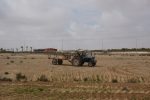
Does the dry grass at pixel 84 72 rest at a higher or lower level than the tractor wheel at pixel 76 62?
lower

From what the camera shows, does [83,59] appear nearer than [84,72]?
No

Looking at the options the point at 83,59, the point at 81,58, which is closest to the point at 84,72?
the point at 83,59

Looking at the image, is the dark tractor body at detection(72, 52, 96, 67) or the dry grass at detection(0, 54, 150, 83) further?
the dark tractor body at detection(72, 52, 96, 67)

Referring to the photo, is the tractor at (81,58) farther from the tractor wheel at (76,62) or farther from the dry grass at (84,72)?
the dry grass at (84,72)

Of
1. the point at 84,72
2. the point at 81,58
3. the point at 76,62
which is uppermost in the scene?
the point at 81,58

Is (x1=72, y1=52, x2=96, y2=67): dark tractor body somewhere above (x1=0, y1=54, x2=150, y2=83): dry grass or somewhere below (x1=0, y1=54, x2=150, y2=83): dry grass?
above

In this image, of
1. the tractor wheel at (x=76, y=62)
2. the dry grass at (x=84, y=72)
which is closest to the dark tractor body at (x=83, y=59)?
the tractor wheel at (x=76, y=62)

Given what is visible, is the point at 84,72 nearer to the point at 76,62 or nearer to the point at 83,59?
the point at 83,59

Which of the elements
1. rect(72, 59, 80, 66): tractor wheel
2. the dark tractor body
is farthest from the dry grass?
rect(72, 59, 80, 66): tractor wheel

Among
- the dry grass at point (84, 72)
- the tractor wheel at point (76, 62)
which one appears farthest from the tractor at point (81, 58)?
the dry grass at point (84, 72)

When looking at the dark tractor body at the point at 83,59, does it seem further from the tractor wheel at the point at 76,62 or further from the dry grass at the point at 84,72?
the dry grass at the point at 84,72

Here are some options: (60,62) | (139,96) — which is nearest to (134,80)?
(139,96)

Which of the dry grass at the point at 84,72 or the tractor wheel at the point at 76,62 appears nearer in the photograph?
the dry grass at the point at 84,72

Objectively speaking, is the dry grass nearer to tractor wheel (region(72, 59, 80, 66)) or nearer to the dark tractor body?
the dark tractor body
